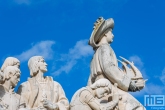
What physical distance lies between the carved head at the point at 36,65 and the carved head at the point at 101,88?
3.80ft

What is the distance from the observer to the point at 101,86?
12.0 meters

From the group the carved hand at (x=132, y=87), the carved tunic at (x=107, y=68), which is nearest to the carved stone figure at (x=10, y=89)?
the carved tunic at (x=107, y=68)

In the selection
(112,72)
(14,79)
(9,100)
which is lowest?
(9,100)

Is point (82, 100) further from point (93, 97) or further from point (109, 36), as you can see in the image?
point (109, 36)

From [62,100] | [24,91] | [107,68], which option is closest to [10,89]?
[24,91]

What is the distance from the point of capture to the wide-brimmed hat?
44.3 feet

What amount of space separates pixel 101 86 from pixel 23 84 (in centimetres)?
167

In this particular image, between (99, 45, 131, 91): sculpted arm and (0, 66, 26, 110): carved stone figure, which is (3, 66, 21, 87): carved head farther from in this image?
(99, 45, 131, 91): sculpted arm

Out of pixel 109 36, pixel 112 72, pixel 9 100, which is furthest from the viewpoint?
pixel 109 36

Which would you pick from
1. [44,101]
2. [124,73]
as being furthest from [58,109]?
[124,73]

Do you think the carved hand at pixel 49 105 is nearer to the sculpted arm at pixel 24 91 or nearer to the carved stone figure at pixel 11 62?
the sculpted arm at pixel 24 91

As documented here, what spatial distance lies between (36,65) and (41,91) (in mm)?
588

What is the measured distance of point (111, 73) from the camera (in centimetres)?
1288

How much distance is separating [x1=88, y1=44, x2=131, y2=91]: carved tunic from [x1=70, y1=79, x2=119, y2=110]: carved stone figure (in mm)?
806
